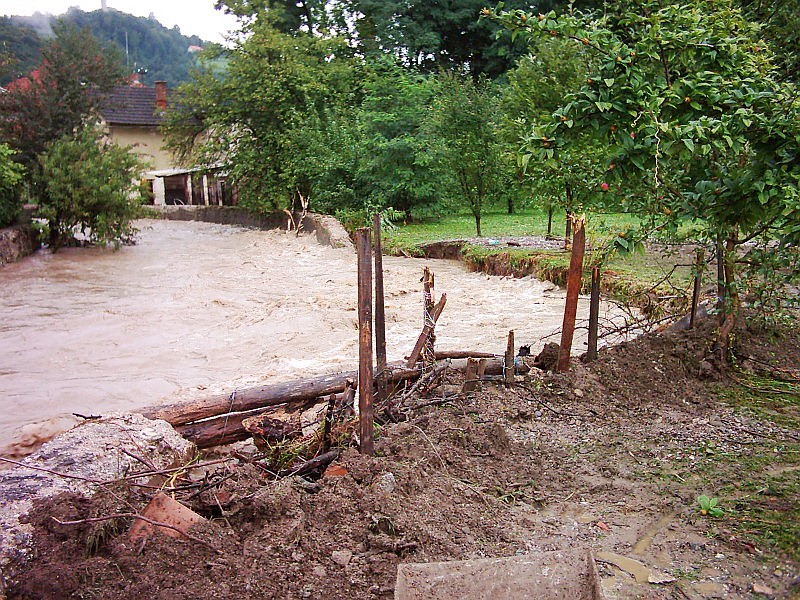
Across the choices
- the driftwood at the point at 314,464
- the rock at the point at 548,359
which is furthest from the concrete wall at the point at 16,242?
the driftwood at the point at 314,464

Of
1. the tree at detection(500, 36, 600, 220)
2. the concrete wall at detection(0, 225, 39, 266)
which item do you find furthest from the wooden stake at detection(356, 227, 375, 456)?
the concrete wall at detection(0, 225, 39, 266)

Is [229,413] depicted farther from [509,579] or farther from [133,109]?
[133,109]

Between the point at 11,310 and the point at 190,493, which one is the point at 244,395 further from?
the point at 11,310

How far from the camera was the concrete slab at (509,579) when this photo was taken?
2732mm

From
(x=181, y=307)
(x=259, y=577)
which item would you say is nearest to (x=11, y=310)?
(x=181, y=307)

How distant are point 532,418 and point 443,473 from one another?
120 cm

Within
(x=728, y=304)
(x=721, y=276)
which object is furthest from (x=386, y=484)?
(x=721, y=276)

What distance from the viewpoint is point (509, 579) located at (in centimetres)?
281

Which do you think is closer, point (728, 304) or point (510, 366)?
point (510, 366)

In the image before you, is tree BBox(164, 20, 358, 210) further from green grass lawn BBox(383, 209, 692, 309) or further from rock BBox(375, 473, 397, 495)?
rock BBox(375, 473, 397, 495)

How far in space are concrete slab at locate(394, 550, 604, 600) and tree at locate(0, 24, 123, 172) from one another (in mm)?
19978

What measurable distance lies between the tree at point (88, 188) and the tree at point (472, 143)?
8971 mm

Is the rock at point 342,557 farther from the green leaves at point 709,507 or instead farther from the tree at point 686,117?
the tree at point 686,117

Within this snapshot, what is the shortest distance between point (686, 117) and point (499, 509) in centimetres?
272
